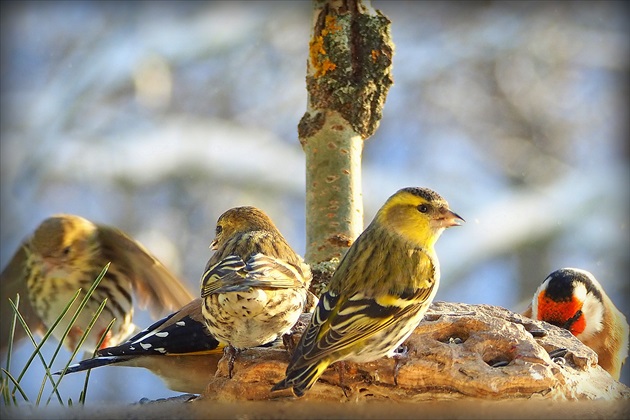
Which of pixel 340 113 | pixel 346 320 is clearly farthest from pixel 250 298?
pixel 340 113

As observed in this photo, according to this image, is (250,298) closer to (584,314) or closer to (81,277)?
(81,277)

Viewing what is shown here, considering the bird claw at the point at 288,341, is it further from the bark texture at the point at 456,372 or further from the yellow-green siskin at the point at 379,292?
the yellow-green siskin at the point at 379,292

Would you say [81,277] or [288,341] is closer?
[288,341]

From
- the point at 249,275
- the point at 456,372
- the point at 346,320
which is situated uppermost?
the point at 249,275

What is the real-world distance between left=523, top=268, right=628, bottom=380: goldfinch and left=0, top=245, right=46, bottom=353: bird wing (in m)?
2.17

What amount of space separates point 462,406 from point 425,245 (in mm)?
1145

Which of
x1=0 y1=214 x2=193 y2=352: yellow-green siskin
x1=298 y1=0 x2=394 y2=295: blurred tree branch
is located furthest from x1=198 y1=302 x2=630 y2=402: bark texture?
x1=0 y1=214 x2=193 y2=352: yellow-green siskin

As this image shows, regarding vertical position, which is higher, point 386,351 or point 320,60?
point 320,60

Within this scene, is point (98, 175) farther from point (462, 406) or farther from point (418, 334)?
point (462, 406)

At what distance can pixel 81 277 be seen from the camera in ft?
12.2

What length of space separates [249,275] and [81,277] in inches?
60.1

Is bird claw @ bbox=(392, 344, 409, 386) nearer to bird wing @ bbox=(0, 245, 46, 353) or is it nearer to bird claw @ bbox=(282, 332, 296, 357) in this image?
bird claw @ bbox=(282, 332, 296, 357)

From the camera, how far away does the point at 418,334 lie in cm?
236

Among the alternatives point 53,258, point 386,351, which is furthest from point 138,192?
point 386,351
